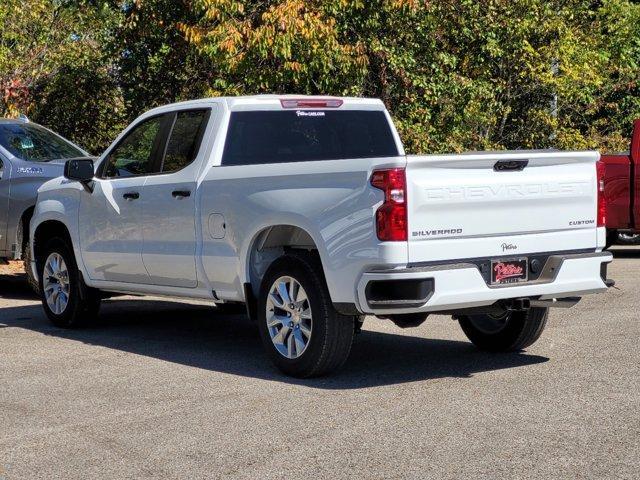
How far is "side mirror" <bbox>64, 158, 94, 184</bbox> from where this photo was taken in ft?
33.5

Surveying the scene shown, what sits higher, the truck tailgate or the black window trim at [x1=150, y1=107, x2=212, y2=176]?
the black window trim at [x1=150, y1=107, x2=212, y2=176]

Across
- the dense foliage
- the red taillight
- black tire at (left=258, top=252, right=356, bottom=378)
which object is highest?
the dense foliage

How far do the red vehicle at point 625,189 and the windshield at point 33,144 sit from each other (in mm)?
7604

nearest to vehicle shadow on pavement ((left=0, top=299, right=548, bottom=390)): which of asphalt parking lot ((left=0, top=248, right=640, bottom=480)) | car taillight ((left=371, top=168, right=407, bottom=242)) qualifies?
asphalt parking lot ((left=0, top=248, right=640, bottom=480))

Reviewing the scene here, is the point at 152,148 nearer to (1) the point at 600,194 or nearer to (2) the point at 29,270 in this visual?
(2) the point at 29,270

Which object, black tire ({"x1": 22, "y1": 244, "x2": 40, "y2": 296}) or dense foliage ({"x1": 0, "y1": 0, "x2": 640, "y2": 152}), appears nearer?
black tire ({"x1": 22, "y1": 244, "x2": 40, "y2": 296})

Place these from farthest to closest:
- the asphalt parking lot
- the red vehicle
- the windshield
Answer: the red vehicle, the windshield, the asphalt parking lot

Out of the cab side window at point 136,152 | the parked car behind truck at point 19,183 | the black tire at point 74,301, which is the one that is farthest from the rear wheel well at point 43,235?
the parked car behind truck at point 19,183

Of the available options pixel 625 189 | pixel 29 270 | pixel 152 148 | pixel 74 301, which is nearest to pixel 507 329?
pixel 152 148

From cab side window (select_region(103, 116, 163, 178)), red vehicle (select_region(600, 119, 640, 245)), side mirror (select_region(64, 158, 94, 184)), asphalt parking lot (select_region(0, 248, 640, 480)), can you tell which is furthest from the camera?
red vehicle (select_region(600, 119, 640, 245))

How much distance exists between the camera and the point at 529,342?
9.12 meters

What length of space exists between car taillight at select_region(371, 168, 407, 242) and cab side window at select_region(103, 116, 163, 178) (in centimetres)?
301

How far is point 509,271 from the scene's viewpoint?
7.91 meters

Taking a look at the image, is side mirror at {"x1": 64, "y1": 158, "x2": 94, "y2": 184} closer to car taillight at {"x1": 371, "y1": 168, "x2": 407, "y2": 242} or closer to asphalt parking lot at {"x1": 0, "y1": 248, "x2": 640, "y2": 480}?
asphalt parking lot at {"x1": 0, "y1": 248, "x2": 640, "y2": 480}
